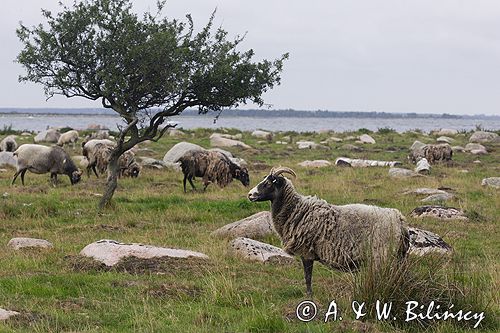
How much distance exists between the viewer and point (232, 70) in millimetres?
18125

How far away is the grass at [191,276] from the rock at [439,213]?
0.35m

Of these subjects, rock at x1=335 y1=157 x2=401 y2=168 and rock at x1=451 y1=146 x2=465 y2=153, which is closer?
rock at x1=335 y1=157 x2=401 y2=168

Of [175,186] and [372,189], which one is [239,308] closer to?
[372,189]

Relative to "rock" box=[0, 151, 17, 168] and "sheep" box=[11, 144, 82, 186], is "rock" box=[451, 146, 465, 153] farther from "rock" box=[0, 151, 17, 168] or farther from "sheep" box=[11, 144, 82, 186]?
"rock" box=[0, 151, 17, 168]

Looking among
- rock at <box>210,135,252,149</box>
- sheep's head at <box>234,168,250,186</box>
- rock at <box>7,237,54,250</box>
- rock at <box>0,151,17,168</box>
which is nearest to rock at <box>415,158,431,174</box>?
sheep's head at <box>234,168,250,186</box>

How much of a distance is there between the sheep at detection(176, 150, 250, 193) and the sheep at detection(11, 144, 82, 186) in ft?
13.2

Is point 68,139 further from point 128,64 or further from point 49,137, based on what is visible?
point 128,64

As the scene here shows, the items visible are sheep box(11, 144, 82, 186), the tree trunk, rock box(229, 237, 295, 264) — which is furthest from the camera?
sheep box(11, 144, 82, 186)

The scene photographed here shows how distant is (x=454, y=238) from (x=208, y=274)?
20.0 ft

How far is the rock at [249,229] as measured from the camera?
14.5 m

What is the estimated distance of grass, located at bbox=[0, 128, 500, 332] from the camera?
8.21 meters

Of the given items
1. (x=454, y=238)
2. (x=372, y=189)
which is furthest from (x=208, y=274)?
(x=372, y=189)

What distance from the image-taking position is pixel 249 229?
14.6 m

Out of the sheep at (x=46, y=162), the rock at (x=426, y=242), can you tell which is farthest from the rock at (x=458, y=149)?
the rock at (x=426, y=242)
